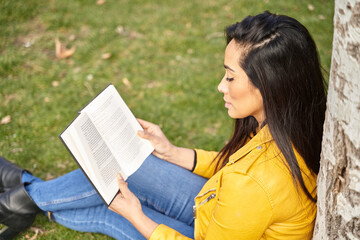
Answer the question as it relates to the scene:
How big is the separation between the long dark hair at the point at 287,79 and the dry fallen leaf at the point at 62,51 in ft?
10.7

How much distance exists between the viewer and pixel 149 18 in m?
5.38

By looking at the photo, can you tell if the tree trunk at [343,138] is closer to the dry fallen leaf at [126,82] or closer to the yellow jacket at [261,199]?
the yellow jacket at [261,199]

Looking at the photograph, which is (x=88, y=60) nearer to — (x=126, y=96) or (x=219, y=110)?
(x=126, y=96)

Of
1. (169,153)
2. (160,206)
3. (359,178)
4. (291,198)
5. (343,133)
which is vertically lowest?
(160,206)

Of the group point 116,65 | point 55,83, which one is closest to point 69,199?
point 55,83

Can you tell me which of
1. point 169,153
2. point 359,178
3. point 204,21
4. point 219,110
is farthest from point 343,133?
point 204,21

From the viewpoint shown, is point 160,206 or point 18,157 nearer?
point 160,206

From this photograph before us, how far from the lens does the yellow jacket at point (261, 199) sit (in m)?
1.63

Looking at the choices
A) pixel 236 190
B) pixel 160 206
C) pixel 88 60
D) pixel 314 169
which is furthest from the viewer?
pixel 88 60

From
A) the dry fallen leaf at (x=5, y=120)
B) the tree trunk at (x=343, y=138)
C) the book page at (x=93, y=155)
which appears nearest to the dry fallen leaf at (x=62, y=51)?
the dry fallen leaf at (x=5, y=120)

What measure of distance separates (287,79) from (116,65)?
10.3ft

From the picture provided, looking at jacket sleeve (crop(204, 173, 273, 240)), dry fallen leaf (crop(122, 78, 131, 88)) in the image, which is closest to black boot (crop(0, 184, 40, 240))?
jacket sleeve (crop(204, 173, 273, 240))

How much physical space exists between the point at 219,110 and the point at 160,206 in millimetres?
1785

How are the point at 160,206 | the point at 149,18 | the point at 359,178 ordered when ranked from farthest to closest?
the point at 149,18 → the point at 160,206 → the point at 359,178
